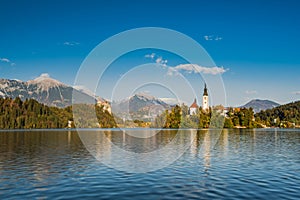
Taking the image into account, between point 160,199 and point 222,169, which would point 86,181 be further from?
point 222,169

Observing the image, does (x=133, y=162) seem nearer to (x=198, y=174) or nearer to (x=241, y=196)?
(x=198, y=174)

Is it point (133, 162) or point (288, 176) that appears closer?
point (288, 176)

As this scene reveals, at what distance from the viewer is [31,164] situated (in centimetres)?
3216

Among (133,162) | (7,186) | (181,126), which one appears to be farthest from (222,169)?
(181,126)

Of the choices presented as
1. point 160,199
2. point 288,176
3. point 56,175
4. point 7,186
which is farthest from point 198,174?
point 7,186

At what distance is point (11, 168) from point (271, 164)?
89.3 feet

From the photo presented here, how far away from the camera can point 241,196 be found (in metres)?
18.9

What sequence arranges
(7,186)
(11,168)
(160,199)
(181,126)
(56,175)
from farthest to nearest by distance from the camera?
(181,126), (11,168), (56,175), (7,186), (160,199)

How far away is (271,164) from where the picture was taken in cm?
3297

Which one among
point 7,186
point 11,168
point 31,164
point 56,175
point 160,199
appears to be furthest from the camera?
point 31,164

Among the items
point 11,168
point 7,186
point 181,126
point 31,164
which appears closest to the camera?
point 7,186

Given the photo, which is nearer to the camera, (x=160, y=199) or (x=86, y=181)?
(x=160, y=199)

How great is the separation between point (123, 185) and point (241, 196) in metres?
8.35

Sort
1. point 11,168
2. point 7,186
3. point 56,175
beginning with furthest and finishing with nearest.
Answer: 1. point 11,168
2. point 56,175
3. point 7,186
